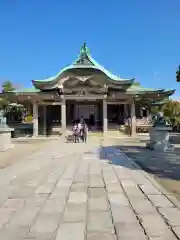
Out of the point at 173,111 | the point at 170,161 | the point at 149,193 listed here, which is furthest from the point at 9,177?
the point at 173,111

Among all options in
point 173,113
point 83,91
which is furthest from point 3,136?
point 173,113

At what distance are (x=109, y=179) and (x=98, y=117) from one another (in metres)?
25.9

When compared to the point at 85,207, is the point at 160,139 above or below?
above

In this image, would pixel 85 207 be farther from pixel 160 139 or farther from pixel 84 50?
pixel 84 50

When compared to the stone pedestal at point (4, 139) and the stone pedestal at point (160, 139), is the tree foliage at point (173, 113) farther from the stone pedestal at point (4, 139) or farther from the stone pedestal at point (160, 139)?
the stone pedestal at point (4, 139)

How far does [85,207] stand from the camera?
5270 mm

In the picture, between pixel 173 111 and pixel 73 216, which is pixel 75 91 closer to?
pixel 173 111

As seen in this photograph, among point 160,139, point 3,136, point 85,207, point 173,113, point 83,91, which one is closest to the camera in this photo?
point 85,207

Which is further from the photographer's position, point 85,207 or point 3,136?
point 3,136

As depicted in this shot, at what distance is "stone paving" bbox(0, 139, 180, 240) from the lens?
13.4 feet

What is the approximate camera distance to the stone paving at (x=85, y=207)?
4.10 m

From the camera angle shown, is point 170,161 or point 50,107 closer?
point 170,161

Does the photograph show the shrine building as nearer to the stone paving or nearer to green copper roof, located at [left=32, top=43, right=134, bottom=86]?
green copper roof, located at [left=32, top=43, right=134, bottom=86]

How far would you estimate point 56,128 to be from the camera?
28.6 m
